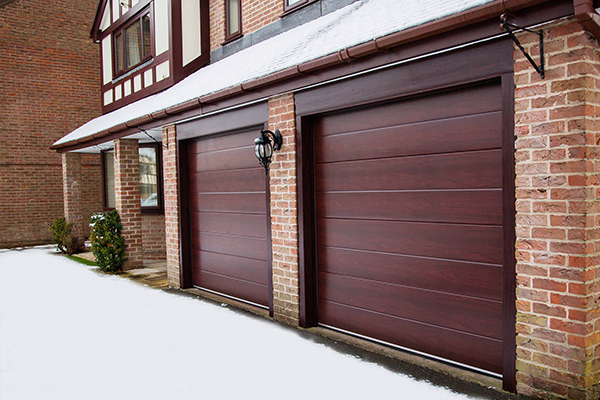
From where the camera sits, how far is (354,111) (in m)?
4.51

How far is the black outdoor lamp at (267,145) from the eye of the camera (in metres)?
5.09

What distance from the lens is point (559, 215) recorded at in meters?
2.96

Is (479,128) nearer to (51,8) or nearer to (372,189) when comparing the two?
(372,189)

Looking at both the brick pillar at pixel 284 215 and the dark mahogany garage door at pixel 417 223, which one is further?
the brick pillar at pixel 284 215

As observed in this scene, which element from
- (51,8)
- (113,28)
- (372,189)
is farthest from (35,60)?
(372,189)

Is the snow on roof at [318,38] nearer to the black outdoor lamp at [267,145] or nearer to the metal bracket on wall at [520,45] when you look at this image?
the metal bracket on wall at [520,45]

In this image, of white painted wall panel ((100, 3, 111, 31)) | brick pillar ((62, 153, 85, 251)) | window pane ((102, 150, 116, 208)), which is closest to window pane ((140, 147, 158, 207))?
window pane ((102, 150, 116, 208))

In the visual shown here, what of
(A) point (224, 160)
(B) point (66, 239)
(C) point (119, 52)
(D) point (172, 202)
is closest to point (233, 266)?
(A) point (224, 160)

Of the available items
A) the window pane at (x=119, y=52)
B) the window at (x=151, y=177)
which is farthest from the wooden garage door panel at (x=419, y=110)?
the window pane at (x=119, y=52)

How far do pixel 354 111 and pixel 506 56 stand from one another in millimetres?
1597

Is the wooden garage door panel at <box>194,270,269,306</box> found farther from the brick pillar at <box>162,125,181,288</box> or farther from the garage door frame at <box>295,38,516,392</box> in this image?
the garage door frame at <box>295,38,516,392</box>

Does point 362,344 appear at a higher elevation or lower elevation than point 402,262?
lower

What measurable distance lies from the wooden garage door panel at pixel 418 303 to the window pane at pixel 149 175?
668 cm

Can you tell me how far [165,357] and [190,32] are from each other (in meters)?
6.68
